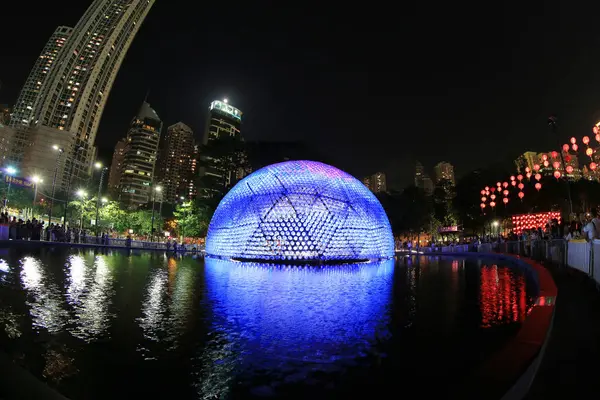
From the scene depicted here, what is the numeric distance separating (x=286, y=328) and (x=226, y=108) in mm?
114501

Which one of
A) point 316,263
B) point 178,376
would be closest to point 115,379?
point 178,376

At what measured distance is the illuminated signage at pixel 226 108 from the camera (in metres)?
110

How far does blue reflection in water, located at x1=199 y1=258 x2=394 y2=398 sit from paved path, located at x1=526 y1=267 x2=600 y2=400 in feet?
5.49

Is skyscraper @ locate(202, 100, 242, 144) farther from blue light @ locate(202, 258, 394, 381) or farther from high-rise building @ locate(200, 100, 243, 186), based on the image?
blue light @ locate(202, 258, 394, 381)

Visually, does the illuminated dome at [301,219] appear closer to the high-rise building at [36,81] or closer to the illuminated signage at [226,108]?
the high-rise building at [36,81]

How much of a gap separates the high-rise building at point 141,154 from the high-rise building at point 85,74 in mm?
32163

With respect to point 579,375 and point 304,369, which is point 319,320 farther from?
point 579,375

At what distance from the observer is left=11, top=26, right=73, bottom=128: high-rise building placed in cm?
9075

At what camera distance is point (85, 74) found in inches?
3851

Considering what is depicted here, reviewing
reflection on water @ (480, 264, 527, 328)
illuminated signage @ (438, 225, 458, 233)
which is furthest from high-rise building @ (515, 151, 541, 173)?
reflection on water @ (480, 264, 527, 328)

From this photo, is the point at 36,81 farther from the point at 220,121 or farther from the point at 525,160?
the point at 525,160

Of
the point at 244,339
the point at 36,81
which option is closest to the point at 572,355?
the point at 244,339

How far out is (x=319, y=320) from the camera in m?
5.38

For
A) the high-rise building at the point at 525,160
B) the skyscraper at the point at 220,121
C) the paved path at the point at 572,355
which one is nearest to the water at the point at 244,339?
the paved path at the point at 572,355
